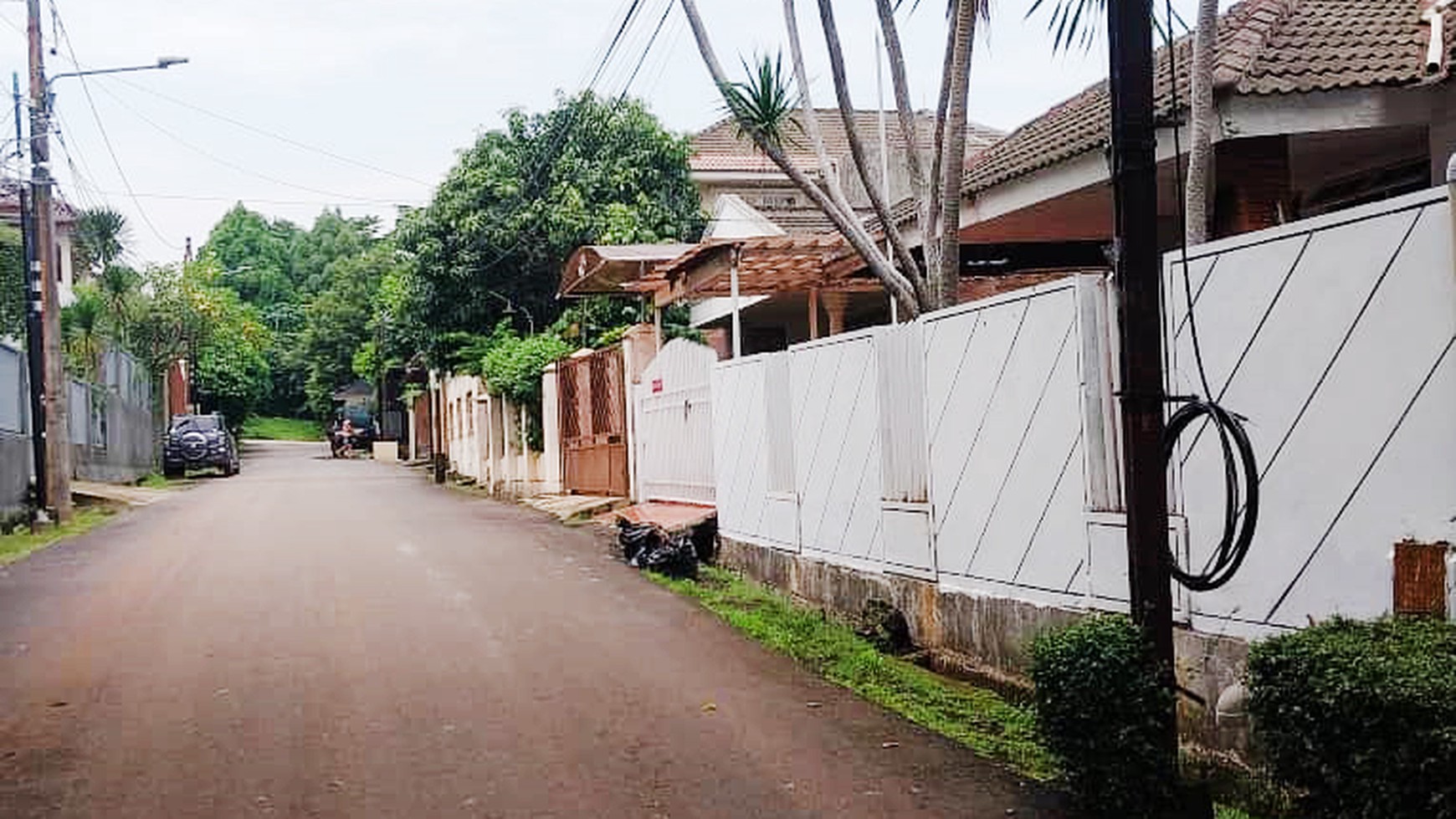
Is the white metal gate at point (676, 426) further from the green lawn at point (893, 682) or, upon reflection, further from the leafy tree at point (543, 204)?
the leafy tree at point (543, 204)

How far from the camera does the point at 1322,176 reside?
12.8 metres

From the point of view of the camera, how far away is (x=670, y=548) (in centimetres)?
1462

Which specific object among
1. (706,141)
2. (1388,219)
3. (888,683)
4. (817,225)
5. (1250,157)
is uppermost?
(706,141)

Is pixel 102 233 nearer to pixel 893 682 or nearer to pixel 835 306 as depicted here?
pixel 835 306

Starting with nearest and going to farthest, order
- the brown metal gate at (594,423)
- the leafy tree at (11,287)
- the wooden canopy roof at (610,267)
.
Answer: the wooden canopy roof at (610,267) < the brown metal gate at (594,423) < the leafy tree at (11,287)

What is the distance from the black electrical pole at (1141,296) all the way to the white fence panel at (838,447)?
4723 mm

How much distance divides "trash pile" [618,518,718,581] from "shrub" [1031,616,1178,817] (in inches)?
340

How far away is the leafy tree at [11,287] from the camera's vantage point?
99.2 ft

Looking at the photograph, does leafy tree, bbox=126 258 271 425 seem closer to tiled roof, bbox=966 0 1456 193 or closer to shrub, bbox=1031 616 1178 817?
tiled roof, bbox=966 0 1456 193

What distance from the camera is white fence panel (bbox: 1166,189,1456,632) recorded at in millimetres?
5242

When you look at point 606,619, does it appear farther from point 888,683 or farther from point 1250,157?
point 1250,157

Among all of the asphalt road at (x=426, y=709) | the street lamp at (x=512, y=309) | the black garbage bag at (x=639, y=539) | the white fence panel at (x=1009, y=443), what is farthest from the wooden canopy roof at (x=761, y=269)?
the street lamp at (x=512, y=309)

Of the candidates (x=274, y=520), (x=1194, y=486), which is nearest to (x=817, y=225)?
(x=274, y=520)

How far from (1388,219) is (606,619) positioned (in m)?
7.14
